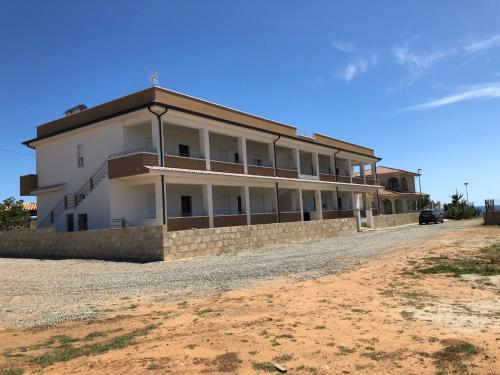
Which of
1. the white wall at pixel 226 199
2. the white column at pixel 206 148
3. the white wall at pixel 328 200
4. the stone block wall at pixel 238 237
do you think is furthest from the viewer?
the white wall at pixel 328 200

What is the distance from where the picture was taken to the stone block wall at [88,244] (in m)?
18.1

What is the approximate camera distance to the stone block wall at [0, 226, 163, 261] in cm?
1806

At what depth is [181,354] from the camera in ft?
19.0

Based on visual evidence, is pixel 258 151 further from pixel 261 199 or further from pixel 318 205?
pixel 318 205

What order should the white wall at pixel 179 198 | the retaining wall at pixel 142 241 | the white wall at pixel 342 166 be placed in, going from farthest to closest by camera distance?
the white wall at pixel 342 166 → the white wall at pixel 179 198 → the retaining wall at pixel 142 241

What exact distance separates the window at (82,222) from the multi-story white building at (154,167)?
62 millimetres

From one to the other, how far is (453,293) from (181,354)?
6576 millimetres

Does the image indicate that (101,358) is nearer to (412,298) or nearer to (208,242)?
(412,298)

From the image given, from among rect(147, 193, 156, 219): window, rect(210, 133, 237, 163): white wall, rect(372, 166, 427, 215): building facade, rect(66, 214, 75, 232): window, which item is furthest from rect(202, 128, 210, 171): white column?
rect(372, 166, 427, 215): building facade

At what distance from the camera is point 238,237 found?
22094 millimetres

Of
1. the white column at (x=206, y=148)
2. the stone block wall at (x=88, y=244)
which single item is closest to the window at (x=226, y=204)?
the white column at (x=206, y=148)

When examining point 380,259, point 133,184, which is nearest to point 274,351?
point 380,259

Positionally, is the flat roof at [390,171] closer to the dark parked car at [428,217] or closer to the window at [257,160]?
the dark parked car at [428,217]

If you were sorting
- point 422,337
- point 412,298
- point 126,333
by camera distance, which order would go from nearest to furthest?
point 422,337 → point 126,333 → point 412,298
